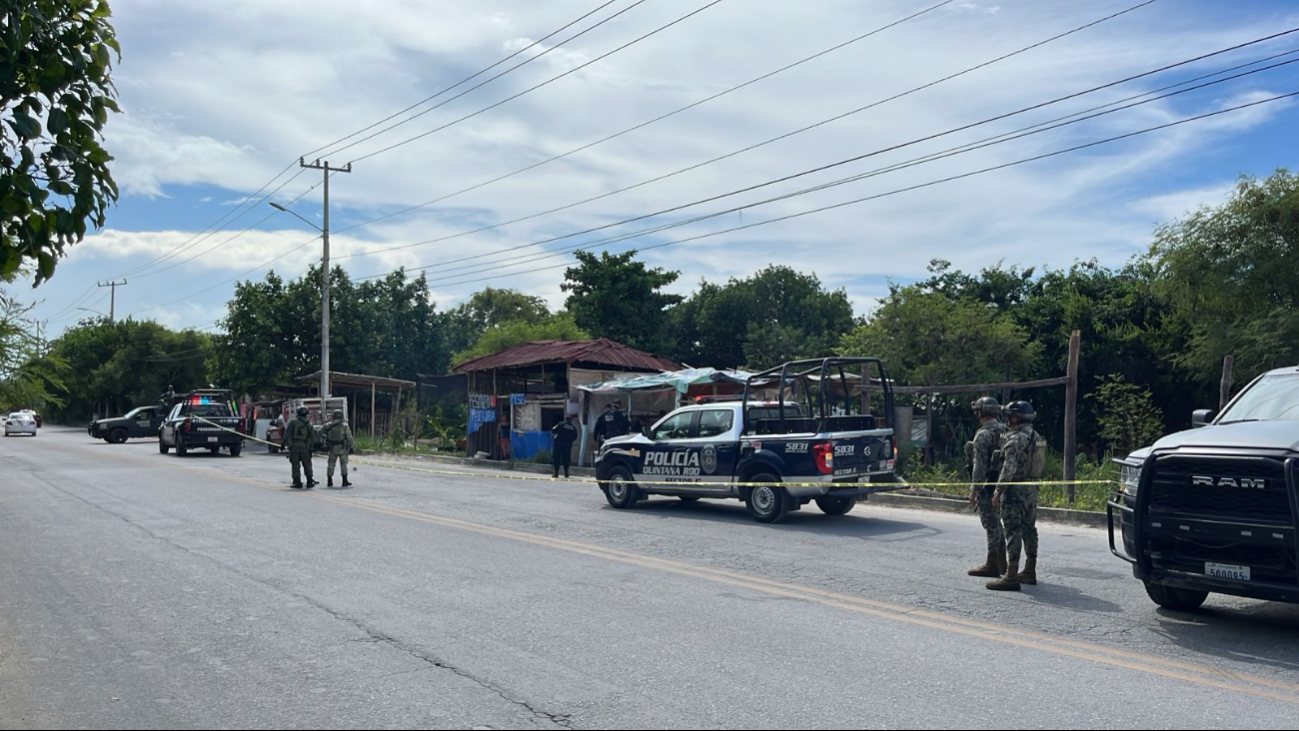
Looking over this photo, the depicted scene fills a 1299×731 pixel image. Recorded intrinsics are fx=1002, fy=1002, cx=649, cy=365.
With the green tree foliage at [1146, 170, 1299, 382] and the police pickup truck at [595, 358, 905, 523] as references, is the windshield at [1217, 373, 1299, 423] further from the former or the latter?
the green tree foliage at [1146, 170, 1299, 382]

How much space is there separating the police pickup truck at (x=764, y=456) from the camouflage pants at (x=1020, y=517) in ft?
14.3

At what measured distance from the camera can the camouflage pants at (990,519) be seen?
30.3 ft

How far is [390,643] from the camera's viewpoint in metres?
6.84

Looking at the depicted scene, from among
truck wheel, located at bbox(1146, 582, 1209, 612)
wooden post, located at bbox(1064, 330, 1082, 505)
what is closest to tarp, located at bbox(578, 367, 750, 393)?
wooden post, located at bbox(1064, 330, 1082, 505)

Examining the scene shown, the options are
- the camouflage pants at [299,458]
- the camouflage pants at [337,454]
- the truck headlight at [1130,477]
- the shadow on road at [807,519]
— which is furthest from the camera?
the camouflage pants at [337,454]

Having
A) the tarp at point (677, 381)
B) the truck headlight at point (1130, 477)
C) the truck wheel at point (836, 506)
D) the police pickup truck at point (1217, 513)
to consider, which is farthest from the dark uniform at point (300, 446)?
the police pickup truck at point (1217, 513)

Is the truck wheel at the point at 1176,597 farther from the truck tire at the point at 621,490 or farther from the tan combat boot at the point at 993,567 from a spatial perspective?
the truck tire at the point at 621,490

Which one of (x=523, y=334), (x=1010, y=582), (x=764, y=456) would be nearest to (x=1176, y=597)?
(x=1010, y=582)

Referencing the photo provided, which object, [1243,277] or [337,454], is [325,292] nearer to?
[337,454]

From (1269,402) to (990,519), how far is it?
250cm

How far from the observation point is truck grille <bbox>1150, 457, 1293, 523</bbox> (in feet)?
22.2

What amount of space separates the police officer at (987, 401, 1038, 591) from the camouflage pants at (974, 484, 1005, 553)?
0.23 meters

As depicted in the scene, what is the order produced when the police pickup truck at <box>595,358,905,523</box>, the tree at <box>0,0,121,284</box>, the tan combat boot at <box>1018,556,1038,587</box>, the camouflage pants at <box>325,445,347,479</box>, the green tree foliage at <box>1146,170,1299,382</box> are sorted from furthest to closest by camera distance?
the green tree foliage at <box>1146,170,1299,382</box> < the camouflage pants at <box>325,445,347,479</box> < the police pickup truck at <box>595,358,905,523</box> < the tan combat boot at <box>1018,556,1038,587</box> < the tree at <box>0,0,121,284</box>

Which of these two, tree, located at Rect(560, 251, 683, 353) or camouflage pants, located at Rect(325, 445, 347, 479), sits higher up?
tree, located at Rect(560, 251, 683, 353)
